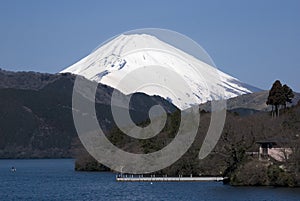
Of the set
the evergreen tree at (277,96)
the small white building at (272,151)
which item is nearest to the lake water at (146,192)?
the small white building at (272,151)

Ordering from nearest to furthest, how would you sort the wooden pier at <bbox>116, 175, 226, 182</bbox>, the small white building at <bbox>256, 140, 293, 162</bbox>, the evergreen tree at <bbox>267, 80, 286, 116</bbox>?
the small white building at <bbox>256, 140, 293, 162</bbox> < the wooden pier at <bbox>116, 175, 226, 182</bbox> < the evergreen tree at <bbox>267, 80, 286, 116</bbox>

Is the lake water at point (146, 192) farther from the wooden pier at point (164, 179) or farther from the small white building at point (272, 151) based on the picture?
the small white building at point (272, 151)

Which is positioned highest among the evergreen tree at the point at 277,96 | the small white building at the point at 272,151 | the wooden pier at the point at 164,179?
the evergreen tree at the point at 277,96

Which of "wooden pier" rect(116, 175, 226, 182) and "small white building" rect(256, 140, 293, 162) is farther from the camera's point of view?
"wooden pier" rect(116, 175, 226, 182)

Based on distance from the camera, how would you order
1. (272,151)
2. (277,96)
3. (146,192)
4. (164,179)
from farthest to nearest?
1. (277,96)
2. (164,179)
3. (272,151)
4. (146,192)

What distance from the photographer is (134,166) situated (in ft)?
251

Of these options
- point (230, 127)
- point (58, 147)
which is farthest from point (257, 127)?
point (58, 147)

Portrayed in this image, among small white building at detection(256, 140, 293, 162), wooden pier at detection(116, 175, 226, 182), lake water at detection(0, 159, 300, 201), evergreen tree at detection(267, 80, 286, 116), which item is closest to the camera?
lake water at detection(0, 159, 300, 201)

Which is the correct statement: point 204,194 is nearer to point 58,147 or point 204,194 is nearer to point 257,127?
point 257,127

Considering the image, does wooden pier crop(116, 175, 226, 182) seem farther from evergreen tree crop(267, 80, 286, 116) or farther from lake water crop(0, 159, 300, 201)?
evergreen tree crop(267, 80, 286, 116)

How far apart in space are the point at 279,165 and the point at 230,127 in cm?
1671

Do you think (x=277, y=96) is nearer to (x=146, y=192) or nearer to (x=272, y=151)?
(x=272, y=151)

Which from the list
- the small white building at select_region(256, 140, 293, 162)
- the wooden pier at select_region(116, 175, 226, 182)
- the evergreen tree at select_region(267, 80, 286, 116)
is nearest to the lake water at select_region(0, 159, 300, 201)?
the wooden pier at select_region(116, 175, 226, 182)

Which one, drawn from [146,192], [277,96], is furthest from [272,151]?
[277,96]
